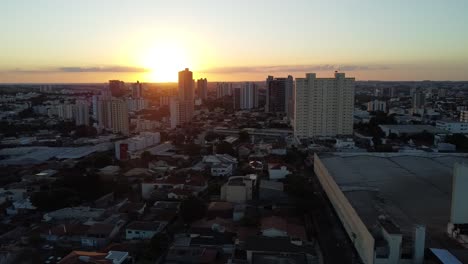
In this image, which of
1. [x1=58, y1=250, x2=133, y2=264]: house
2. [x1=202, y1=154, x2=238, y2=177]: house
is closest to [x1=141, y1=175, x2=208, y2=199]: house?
[x1=202, y1=154, x2=238, y2=177]: house

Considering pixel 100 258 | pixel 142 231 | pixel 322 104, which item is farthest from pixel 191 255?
pixel 322 104

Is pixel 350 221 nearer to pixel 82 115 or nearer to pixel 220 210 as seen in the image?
pixel 220 210

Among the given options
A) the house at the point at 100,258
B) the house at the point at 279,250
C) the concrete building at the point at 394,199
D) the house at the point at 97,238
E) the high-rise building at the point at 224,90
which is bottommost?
the house at the point at 97,238

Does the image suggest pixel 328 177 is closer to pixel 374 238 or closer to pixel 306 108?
pixel 374 238

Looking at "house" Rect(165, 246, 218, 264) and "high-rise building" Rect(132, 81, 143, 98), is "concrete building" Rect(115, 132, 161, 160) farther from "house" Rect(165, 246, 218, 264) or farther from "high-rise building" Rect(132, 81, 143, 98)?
"high-rise building" Rect(132, 81, 143, 98)

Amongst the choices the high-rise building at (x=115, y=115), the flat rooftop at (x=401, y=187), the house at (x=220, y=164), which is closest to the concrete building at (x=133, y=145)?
the house at (x=220, y=164)

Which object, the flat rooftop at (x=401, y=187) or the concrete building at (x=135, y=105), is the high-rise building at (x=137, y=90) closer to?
the concrete building at (x=135, y=105)
